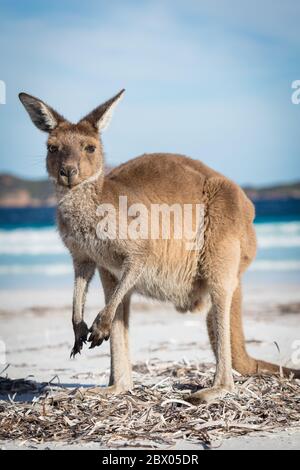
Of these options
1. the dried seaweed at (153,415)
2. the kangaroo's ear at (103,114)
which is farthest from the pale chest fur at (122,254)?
the dried seaweed at (153,415)

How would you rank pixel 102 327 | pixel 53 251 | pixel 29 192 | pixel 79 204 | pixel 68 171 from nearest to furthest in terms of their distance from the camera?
1. pixel 102 327
2. pixel 68 171
3. pixel 79 204
4. pixel 53 251
5. pixel 29 192

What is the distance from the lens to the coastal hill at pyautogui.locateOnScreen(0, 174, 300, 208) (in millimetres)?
35734

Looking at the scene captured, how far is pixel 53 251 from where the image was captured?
68.8ft

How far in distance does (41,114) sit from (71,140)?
31 centimetres

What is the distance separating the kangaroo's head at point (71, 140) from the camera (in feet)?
15.0

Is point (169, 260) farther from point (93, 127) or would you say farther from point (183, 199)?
point (93, 127)

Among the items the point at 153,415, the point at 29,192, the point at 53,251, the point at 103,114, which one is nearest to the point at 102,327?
the point at 153,415

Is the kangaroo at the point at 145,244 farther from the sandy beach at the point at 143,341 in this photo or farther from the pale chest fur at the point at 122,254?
the sandy beach at the point at 143,341

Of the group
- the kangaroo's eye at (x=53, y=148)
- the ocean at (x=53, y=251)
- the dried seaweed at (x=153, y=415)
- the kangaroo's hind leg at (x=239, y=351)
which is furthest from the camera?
the ocean at (x=53, y=251)

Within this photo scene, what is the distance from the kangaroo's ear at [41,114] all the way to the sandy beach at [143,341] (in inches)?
54.1

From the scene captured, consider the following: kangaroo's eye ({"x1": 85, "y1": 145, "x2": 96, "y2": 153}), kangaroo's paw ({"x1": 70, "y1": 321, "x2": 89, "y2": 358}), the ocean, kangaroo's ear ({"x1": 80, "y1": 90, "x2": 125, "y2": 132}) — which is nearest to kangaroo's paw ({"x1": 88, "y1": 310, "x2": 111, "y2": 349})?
kangaroo's paw ({"x1": 70, "y1": 321, "x2": 89, "y2": 358})

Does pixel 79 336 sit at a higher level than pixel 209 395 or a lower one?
higher

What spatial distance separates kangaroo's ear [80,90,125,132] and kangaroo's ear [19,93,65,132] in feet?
0.61

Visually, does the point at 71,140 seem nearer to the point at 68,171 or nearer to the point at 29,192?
the point at 68,171
